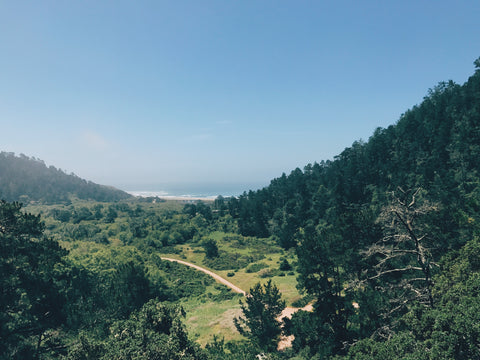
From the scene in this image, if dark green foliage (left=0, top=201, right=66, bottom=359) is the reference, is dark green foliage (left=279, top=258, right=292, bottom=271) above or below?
below

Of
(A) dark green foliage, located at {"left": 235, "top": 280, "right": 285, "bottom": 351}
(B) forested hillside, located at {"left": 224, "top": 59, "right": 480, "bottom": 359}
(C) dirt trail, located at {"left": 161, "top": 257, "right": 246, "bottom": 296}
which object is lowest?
(C) dirt trail, located at {"left": 161, "top": 257, "right": 246, "bottom": 296}

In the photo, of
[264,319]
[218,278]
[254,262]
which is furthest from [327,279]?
[254,262]

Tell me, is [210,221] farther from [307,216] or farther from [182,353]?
[182,353]

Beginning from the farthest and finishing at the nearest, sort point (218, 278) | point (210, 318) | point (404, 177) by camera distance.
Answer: point (404, 177) → point (218, 278) → point (210, 318)

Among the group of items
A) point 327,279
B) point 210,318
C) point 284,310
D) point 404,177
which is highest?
point 404,177

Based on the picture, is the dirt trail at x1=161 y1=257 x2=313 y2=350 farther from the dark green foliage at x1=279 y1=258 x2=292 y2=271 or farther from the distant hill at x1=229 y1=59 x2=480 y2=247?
the distant hill at x1=229 y1=59 x2=480 y2=247

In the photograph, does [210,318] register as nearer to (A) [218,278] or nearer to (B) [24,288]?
(A) [218,278]

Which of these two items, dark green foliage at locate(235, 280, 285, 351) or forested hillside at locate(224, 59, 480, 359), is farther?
dark green foliage at locate(235, 280, 285, 351)

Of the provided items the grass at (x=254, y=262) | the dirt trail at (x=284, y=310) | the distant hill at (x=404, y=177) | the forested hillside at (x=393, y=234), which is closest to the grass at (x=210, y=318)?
the dirt trail at (x=284, y=310)

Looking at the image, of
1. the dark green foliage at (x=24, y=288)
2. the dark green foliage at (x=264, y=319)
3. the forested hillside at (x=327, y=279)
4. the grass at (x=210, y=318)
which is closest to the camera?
the forested hillside at (x=327, y=279)

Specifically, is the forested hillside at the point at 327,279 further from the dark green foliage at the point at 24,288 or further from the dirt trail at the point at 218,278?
the dirt trail at the point at 218,278

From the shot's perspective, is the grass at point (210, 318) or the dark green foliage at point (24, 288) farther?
the grass at point (210, 318)

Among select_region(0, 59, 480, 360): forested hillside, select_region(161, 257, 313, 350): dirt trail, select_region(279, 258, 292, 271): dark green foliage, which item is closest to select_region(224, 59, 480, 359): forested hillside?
select_region(0, 59, 480, 360): forested hillside

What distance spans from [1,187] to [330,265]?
751 feet
